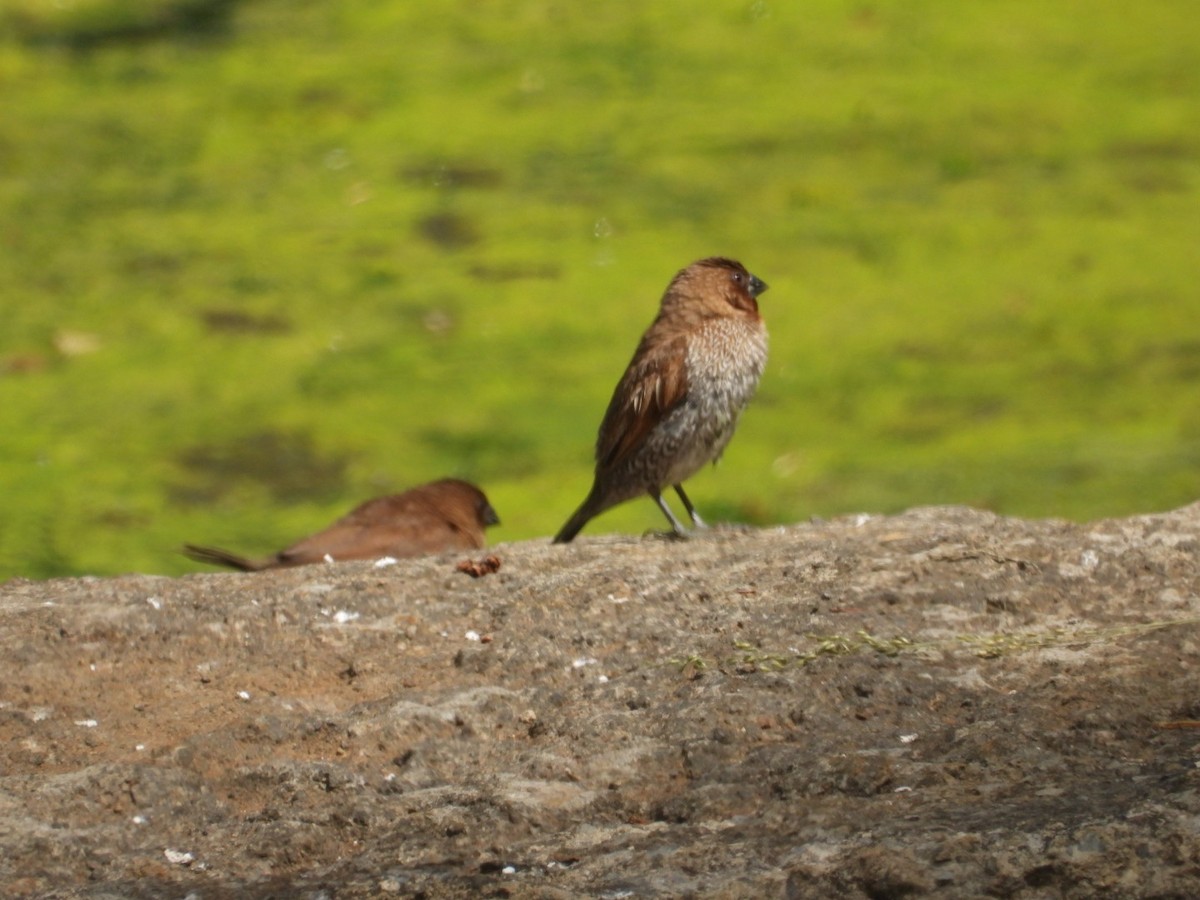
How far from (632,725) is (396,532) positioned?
81.2 inches

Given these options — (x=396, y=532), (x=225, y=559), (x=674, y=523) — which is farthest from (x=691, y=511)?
(x=225, y=559)

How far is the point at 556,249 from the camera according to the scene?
8.57 m

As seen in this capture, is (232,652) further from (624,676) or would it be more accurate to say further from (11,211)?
(11,211)

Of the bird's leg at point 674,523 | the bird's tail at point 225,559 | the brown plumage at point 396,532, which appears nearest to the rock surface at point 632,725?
the bird's leg at point 674,523

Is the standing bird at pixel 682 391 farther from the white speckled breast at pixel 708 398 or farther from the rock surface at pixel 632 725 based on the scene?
the rock surface at pixel 632 725

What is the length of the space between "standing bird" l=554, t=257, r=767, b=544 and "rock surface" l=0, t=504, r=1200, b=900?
96 cm

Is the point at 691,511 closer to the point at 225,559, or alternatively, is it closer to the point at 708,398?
the point at 708,398

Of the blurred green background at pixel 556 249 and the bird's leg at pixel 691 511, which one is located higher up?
the blurred green background at pixel 556 249

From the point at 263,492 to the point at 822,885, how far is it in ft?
14.7

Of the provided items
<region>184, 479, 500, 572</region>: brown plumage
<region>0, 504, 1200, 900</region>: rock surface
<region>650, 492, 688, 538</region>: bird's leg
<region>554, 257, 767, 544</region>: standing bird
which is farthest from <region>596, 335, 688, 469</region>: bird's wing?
<region>0, 504, 1200, 900</region>: rock surface

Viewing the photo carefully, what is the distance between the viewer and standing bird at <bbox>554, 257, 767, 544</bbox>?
5.10 m

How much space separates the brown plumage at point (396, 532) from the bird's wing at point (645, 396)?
41cm

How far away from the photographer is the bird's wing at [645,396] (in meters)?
5.09

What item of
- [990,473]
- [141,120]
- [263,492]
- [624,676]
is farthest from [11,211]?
[624,676]
